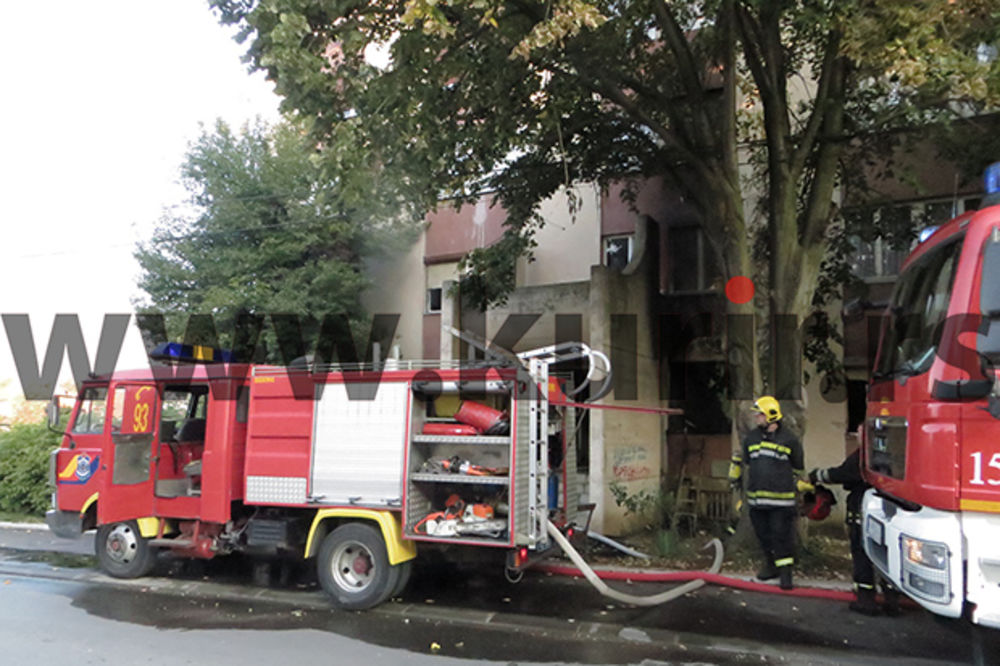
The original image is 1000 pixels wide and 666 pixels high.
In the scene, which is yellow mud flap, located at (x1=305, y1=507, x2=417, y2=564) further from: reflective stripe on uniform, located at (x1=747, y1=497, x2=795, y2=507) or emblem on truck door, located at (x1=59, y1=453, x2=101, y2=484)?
reflective stripe on uniform, located at (x1=747, y1=497, x2=795, y2=507)

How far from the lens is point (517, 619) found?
6.25 metres

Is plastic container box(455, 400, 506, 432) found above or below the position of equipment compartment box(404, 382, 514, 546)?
above

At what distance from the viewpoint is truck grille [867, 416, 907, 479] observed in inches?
179

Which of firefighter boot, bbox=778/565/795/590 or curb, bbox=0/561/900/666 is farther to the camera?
firefighter boot, bbox=778/565/795/590

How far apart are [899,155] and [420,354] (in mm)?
9664

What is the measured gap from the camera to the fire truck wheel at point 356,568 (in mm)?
6500

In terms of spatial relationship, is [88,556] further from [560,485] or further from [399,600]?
[560,485]

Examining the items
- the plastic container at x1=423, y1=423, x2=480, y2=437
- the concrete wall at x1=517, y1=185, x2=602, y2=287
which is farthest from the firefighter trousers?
the concrete wall at x1=517, y1=185, x2=602, y2=287

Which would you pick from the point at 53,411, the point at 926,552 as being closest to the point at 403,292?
the point at 53,411

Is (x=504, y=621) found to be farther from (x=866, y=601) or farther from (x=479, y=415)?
(x=866, y=601)

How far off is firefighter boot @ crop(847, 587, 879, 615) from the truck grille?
5.09 feet

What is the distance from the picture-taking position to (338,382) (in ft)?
22.6

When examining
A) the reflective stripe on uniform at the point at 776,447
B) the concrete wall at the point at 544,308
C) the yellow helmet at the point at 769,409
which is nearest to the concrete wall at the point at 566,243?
the concrete wall at the point at 544,308

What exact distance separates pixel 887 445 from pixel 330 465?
4.79 metres
